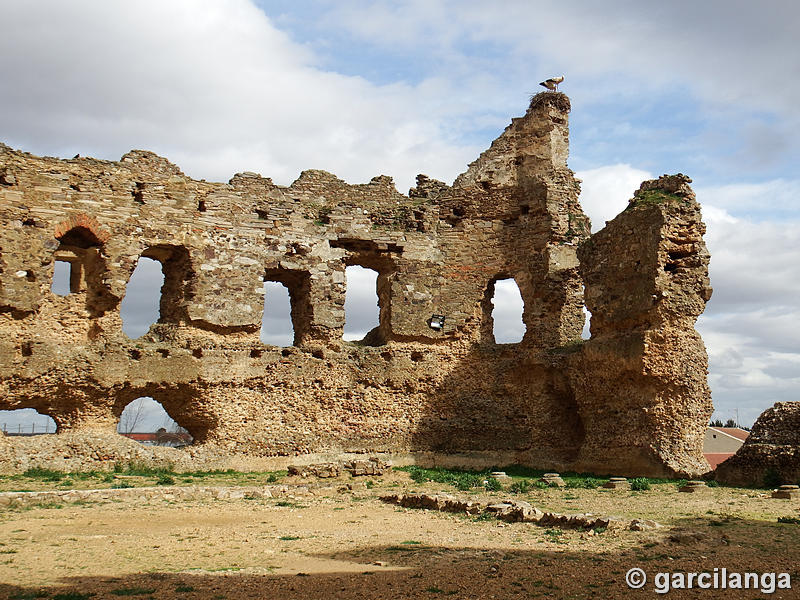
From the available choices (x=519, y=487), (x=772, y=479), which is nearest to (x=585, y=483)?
(x=519, y=487)

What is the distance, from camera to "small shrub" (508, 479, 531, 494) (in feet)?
42.7

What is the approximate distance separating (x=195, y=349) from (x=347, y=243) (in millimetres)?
4730

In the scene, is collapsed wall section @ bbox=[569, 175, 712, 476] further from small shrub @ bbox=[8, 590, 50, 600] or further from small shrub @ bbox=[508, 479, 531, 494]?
small shrub @ bbox=[8, 590, 50, 600]

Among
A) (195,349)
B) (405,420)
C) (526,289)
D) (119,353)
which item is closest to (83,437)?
(119,353)

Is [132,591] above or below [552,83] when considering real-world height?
below

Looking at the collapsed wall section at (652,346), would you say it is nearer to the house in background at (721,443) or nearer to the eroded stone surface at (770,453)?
the eroded stone surface at (770,453)

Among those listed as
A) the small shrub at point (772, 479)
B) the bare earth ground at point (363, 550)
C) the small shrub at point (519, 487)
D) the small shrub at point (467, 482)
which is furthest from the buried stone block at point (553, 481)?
the small shrub at point (772, 479)

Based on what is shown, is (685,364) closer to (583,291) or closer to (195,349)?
(583,291)

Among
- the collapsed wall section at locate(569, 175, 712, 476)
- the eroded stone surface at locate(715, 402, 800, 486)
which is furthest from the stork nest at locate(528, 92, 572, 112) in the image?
the eroded stone surface at locate(715, 402, 800, 486)

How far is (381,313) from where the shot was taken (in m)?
20.0

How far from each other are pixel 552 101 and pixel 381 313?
24.2 feet

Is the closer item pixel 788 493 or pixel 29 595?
pixel 29 595

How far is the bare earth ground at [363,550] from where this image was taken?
20.5 feet

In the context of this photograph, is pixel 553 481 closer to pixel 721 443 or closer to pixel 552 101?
pixel 552 101
